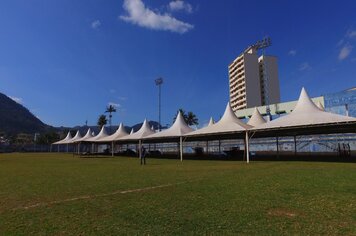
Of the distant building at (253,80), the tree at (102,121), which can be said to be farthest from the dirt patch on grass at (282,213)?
the distant building at (253,80)

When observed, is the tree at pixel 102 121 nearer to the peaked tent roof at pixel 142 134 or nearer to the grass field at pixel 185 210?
the peaked tent roof at pixel 142 134

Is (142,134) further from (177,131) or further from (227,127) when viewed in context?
(227,127)

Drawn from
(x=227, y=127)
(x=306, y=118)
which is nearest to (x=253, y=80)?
(x=227, y=127)

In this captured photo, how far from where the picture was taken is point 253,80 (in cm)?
10938

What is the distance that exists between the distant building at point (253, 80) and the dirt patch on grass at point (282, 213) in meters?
103

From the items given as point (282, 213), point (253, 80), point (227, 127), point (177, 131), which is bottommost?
point (282, 213)

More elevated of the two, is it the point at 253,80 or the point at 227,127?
the point at 253,80

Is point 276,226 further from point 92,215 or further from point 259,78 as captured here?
point 259,78

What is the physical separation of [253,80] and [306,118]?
295 feet

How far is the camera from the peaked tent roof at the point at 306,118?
20.4m

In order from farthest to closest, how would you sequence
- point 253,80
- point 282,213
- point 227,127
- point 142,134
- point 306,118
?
1. point 253,80
2. point 142,134
3. point 227,127
4. point 306,118
5. point 282,213

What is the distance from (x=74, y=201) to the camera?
862cm

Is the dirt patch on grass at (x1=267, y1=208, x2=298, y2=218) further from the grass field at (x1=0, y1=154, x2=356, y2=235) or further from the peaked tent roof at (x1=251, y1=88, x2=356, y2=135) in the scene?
the peaked tent roof at (x1=251, y1=88, x2=356, y2=135)

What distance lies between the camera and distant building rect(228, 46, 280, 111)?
10875 cm
